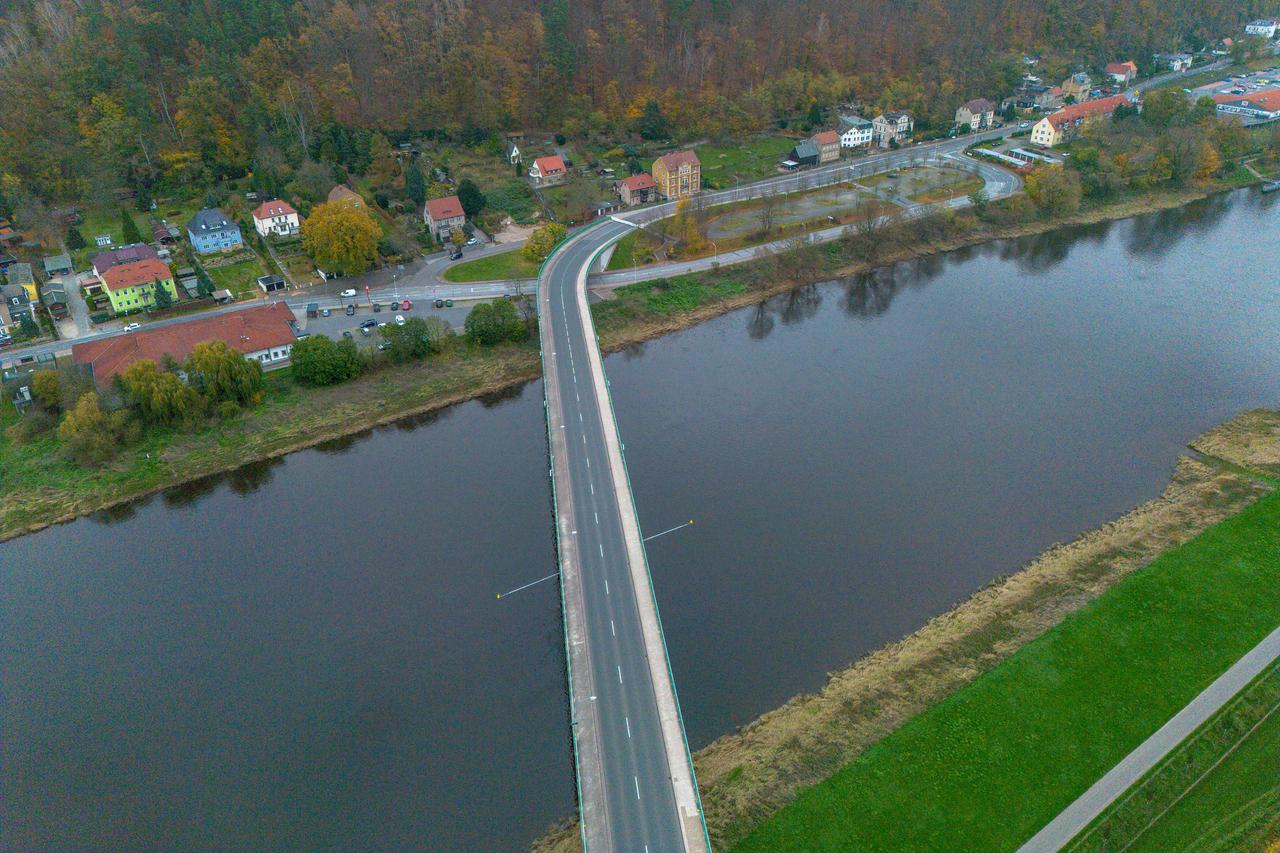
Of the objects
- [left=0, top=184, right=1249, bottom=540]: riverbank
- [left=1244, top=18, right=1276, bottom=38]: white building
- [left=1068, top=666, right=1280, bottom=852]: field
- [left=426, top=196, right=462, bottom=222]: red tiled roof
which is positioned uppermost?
[left=1244, top=18, right=1276, bottom=38]: white building

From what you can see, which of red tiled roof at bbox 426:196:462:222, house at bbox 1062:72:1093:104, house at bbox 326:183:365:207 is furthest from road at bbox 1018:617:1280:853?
house at bbox 1062:72:1093:104

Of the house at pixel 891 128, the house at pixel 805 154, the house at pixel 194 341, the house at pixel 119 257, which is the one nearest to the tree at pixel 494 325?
the house at pixel 194 341

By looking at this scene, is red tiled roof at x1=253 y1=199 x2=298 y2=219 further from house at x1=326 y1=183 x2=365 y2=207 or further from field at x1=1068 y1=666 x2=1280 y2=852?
field at x1=1068 y1=666 x2=1280 y2=852

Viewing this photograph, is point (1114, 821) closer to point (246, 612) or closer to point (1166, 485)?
point (1166, 485)

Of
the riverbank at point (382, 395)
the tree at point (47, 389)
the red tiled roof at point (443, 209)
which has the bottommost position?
the riverbank at point (382, 395)

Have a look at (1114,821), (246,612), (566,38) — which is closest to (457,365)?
(246,612)

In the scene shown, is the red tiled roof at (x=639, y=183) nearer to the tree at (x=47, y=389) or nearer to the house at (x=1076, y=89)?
the tree at (x=47, y=389)

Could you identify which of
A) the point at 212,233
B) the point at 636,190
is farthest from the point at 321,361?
the point at 636,190
